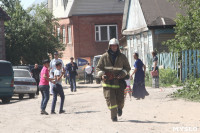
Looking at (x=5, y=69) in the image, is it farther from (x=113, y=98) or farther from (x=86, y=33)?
(x=86, y=33)

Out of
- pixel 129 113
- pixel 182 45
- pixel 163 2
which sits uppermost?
pixel 163 2

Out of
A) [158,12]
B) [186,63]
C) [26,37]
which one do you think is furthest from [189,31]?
[26,37]

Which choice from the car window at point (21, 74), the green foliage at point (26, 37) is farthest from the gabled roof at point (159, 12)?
the green foliage at point (26, 37)

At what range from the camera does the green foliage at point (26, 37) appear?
36.5m

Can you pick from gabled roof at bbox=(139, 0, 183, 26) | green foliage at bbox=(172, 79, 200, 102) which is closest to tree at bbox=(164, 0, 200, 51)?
gabled roof at bbox=(139, 0, 183, 26)

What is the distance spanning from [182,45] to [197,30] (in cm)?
122

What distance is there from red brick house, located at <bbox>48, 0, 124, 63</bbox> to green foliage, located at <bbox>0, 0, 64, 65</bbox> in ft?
15.4

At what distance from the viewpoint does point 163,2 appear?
103 ft

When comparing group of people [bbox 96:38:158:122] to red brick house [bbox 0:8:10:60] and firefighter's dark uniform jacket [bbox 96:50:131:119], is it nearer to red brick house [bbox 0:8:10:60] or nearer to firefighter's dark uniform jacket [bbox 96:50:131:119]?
firefighter's dark uniform jacket [bbox 96:50:131:119]

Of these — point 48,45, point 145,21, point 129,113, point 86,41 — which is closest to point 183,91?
point 129,113

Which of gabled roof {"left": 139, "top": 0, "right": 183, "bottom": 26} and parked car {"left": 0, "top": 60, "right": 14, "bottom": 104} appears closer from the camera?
parked car {"left": 0, "top": 60, "right": 14, "bottom": 104}

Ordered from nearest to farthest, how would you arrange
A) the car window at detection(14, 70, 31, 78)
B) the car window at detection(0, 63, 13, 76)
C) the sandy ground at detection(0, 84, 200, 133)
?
the sandy ground at detection(0, 84, 200, 133)
the car window at detection(0, 63, 13, 76)
the car window at detection(14, 70, 31, 78)

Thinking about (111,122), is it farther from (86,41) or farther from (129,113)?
(86,41)

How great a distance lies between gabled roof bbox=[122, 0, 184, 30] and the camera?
2942cm
